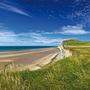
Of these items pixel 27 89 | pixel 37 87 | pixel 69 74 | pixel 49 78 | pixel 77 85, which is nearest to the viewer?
pixel 27 89

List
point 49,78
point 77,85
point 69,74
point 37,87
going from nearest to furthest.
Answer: point 37,87
point 77,85
point 49,78
point 69,74

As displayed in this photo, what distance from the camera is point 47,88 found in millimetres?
14844

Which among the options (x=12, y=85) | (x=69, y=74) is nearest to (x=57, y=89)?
(x=12, y=85)

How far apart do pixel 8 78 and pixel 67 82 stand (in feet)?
12.6

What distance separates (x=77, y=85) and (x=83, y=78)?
2.09 metres

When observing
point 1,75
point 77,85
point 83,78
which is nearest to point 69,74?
point 83,78

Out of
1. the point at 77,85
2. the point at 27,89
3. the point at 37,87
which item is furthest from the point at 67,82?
the point at 27,89

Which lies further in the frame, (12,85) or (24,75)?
(24,75)

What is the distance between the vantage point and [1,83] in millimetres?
14891

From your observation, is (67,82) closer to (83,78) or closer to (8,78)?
(83,78)

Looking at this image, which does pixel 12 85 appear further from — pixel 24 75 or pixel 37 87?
pixel 24 75

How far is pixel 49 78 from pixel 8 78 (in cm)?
349

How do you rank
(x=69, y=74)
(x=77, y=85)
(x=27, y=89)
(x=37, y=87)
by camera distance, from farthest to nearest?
(x=69, y=74)
(x=77, y=85)
(x=37, y=87)
(x=27, y=89)

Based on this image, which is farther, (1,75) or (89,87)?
(1,75)
